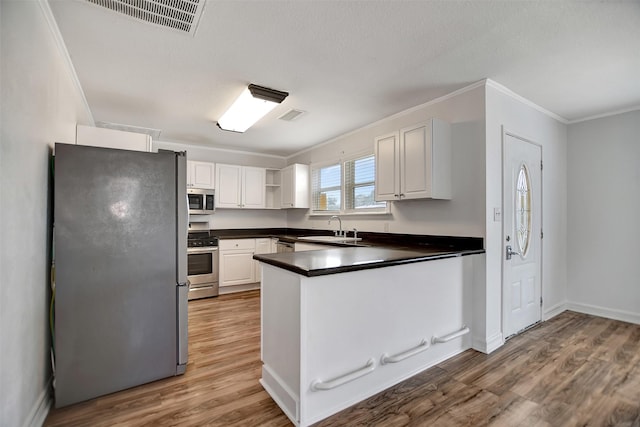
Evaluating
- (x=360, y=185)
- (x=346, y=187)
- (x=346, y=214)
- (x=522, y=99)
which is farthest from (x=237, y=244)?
(x=522, y=99)

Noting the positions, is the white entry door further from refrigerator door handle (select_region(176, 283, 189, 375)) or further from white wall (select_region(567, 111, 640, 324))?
refrigerator door handle (select_region(176, 283, 189, 375))

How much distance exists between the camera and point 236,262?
484 cm

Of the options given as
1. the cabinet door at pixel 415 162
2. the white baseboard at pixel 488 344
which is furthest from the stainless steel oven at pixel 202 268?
the white baseboard at pixel 488 344

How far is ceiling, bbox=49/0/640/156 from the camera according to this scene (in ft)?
5.85

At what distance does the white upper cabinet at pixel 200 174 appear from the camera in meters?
4.73

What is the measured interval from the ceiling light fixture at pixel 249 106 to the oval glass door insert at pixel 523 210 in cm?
262

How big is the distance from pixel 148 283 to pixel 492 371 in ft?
8.85

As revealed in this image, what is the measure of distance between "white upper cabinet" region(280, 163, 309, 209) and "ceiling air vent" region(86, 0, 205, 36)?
340 centimetres

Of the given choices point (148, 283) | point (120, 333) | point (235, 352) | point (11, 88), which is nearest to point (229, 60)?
point (11, 88)

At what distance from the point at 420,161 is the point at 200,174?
3.53 metres

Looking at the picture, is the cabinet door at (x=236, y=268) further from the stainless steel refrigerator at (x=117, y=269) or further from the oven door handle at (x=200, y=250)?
the stainless steel refrigerator at (x=117, y=269)

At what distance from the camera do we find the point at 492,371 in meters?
2.29

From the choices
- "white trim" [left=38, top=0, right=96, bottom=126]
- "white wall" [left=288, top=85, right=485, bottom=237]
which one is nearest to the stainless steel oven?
"white trim" [left=38, top=0, right=96, bottom=126]

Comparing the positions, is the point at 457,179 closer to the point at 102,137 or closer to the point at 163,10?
the point at 163,10
